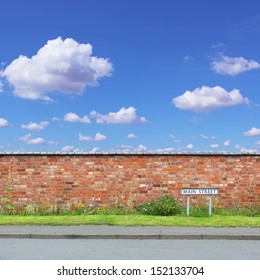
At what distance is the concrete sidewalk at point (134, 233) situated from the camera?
1350 cm

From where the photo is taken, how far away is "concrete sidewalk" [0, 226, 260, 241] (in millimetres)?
13500

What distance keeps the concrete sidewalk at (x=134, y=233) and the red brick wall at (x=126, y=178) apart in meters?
5.09

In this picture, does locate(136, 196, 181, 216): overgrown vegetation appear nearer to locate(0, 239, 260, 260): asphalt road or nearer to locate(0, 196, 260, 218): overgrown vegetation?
locate(0, 196, 260, 218): overgrown vegetation

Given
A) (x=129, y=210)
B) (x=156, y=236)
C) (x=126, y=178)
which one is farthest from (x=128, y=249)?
(x=126, y=178)

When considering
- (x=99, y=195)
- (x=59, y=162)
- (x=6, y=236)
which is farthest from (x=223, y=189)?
(x=6, y=236)

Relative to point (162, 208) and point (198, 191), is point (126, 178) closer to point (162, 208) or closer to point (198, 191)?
point (162, 208)

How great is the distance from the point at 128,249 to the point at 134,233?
2.22 m

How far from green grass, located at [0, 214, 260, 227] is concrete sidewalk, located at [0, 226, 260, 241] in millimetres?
875

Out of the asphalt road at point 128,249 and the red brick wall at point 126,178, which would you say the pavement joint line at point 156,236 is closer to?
the asphalt road at point 128,249

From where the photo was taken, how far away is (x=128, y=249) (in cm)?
1143

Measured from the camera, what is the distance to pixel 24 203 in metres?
19.9

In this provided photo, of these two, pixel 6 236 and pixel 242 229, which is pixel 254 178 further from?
pixel 6 236

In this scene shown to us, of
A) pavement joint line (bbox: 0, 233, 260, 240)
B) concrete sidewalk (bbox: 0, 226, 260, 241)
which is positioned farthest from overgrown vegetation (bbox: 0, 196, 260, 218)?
pavement joint line (bbox: 0, 233, 260, 240)

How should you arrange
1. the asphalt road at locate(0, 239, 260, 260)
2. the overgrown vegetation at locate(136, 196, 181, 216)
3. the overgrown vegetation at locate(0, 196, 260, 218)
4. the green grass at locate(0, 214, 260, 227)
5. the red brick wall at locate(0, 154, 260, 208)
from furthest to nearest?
the red brick wall at locate(0, 154, 260, 208) → the overgrown vegetation at locate(0, 196, 260, 218) → the overgrown vegetation at locate(136, 196, 181, 216) → the green grass at locate(0, 214, 260, 227) → the asphalt road at locate(0, 239, 260, 260)
